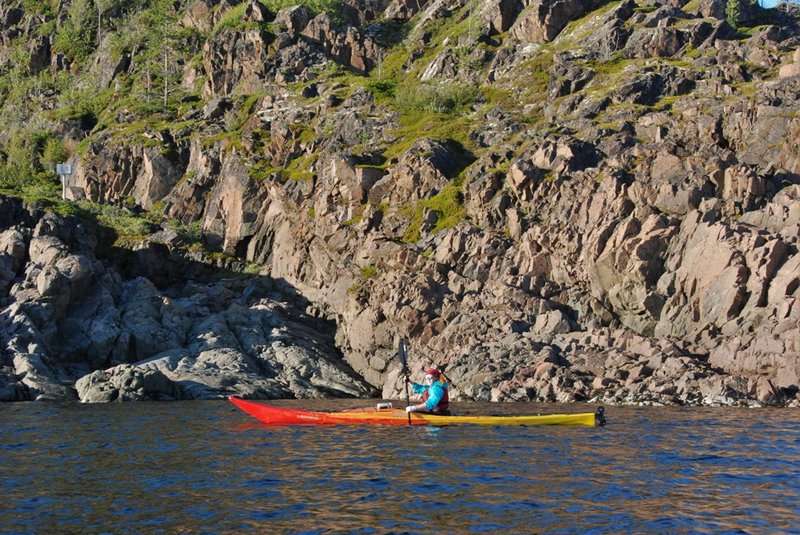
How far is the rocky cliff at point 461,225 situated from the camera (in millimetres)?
59156

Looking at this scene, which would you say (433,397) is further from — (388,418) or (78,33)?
(78,33)

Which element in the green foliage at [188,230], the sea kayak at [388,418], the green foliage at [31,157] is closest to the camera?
the sea kayak at [388,418]

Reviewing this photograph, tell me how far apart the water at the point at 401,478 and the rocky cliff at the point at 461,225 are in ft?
68.3

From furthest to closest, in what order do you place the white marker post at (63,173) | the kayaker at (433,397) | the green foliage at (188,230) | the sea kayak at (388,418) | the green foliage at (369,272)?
the white marker post at (63,173) → the green foliage at (188,230) → the green foliage at (369,272) → the kayaker at (433,397) → the sea kayak at (388,418)

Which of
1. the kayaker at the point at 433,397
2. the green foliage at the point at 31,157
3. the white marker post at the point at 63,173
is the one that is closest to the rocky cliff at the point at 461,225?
the white marker post at the point at 63,173

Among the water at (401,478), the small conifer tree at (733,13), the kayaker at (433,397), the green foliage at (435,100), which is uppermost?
the small conifer tree at (733,13)

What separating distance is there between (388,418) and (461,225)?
1508 inches

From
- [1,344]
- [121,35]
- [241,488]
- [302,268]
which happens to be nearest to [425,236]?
[302,268]

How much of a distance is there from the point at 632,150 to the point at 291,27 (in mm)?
64418

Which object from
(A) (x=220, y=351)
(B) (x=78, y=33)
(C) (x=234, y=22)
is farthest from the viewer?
(B) (x=78, y=33)

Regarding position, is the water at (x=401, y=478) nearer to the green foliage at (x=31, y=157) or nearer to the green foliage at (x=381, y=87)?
the green foliage at (x=381, y=87)

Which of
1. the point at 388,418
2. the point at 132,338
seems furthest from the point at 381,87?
the point at 388,418

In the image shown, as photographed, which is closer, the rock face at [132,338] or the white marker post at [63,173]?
the rock face at [132,338]

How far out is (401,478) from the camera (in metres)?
24.2
